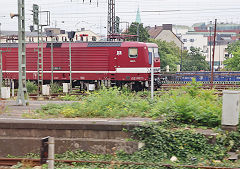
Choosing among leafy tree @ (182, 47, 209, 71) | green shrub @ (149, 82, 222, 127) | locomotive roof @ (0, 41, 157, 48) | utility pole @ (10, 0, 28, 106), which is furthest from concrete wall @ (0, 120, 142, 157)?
leafy tree @ (182, 47, 209, 71)

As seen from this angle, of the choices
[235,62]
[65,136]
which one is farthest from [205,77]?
[65,136]

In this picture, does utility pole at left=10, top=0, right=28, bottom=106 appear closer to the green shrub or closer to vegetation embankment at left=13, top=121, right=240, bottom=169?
vegetation embankment at left=13, top=121, right=240, bottom=169

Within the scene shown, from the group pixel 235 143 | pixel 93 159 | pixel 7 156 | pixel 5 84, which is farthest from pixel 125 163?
pixel 5 84

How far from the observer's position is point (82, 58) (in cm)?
2491

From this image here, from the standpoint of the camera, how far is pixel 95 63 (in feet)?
80.5

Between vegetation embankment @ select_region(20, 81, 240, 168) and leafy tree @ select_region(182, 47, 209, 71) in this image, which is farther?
leafy tree @ select_region(182, 47, 209, 71)

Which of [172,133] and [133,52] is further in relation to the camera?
[133,52]

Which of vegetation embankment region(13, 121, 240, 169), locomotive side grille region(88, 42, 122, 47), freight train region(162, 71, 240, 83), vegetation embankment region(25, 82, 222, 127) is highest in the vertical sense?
locomotive side grille region(88, 42, 122, 47)

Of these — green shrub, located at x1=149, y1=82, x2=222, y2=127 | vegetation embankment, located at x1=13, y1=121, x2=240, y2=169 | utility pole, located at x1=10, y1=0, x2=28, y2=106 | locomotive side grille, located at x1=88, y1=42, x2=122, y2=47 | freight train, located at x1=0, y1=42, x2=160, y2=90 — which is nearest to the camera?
vegetation embankment, located at x1=13, y1=121, x2=240, y2=169

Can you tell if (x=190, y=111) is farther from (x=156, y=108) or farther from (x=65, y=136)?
(x=65, y=136)

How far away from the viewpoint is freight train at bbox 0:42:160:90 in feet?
77.5

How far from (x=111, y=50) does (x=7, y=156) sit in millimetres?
14955

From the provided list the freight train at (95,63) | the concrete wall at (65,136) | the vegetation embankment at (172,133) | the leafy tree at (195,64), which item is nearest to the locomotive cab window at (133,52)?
the freight train at (95,63)

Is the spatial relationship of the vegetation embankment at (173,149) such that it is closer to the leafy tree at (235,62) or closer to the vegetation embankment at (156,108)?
the vegetation embankment at (156,108)
